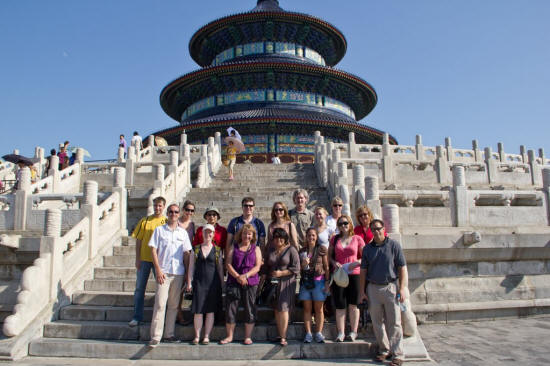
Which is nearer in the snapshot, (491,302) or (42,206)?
(491,302)

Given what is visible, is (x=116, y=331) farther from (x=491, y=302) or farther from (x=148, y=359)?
(x=491, y=302)

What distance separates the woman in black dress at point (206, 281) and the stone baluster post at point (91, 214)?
117 inches

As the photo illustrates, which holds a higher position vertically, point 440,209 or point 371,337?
point 440,209

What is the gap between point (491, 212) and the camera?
960cm

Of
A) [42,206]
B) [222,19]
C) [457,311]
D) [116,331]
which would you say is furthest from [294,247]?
[222,19]

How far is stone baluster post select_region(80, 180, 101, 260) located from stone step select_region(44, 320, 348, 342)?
74.9 inches

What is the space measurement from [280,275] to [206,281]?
1025 mm

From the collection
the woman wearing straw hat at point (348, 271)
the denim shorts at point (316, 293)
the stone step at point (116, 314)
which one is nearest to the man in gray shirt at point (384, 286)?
the woman wearing straw hat at point (348, 271)

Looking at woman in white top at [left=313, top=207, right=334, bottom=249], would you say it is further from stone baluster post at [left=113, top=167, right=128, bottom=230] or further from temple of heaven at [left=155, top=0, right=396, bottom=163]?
temple of heaven at [left=155, top=0, right=396, bottom=163]

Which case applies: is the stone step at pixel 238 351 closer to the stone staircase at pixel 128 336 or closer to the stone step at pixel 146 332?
the stone staircase at pixel 128 336

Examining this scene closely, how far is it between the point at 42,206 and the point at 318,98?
23939 millimetres

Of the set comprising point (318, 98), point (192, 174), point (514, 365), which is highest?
point (318, 98)

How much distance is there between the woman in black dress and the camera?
6.19m

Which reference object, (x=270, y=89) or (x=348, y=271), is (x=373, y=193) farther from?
(x=270, y=89)
